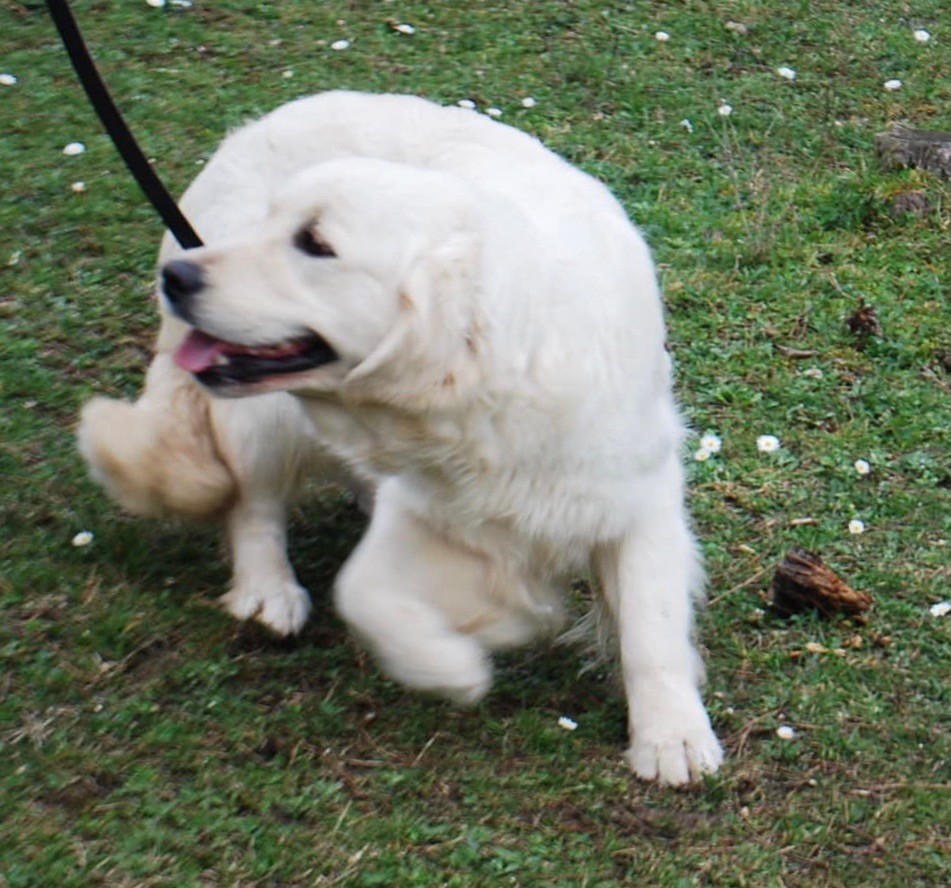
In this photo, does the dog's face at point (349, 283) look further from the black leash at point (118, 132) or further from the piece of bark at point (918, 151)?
the piece of bark at point (918, 151)

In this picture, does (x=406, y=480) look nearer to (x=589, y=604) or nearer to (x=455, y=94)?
(x=589, y=604)

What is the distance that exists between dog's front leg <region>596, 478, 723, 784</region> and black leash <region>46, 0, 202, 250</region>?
1322 mm

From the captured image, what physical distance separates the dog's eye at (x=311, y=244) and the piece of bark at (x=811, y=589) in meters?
1.67

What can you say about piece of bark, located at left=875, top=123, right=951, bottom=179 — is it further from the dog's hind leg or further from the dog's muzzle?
the dog's muzzle

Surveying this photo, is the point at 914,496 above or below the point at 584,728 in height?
below

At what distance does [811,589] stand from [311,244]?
1.75m

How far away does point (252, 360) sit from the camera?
3.16m

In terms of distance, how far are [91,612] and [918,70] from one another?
5.26 meters

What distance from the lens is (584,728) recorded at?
374cm

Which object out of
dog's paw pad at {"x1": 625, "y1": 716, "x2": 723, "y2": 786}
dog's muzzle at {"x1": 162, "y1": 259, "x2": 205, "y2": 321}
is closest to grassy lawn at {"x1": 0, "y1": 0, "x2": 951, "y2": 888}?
dog's paw pad at {"x1": 625, "y1": 716, "x2": 723, "y2": 786}

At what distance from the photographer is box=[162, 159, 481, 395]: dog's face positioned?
10.0 ft

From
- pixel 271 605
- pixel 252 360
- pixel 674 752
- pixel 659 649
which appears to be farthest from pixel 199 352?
pixel 674 752

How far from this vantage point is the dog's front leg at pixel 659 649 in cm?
359

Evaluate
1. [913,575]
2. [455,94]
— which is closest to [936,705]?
[913,575]
